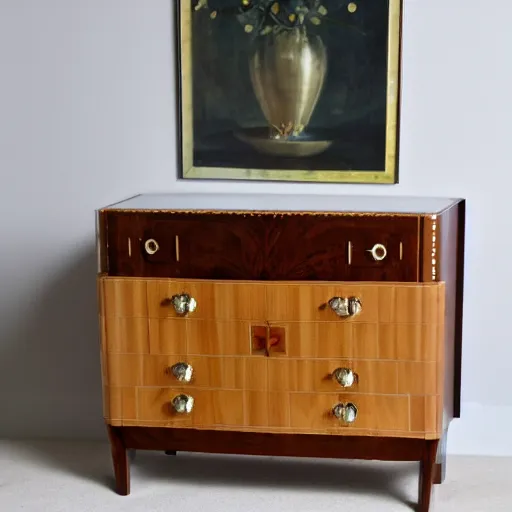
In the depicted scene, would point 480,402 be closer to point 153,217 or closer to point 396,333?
point 396,333

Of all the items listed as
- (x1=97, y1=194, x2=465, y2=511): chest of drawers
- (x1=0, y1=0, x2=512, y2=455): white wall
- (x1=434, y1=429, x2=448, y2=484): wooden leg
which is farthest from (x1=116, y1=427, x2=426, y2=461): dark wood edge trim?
(x1=0, y1=0, x2=512, y2=455): white wall

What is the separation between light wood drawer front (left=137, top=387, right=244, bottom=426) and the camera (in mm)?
2176

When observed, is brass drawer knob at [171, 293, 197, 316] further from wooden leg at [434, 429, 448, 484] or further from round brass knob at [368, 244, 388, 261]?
wooden leg at [434, 429, 448, 484]

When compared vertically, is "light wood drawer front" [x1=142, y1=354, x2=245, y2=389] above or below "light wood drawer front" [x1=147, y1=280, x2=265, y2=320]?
below

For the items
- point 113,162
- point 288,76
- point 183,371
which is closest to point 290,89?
point 288,76

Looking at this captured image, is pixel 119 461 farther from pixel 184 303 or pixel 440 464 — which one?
pixel 440 464

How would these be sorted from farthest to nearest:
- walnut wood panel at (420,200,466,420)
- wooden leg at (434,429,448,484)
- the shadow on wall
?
1. the shadow on wall
2. wooden leg at (434,429,448,484)
3. walnut wood panel at (420,200,466,420)

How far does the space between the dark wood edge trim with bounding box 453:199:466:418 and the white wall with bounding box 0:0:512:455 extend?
0.27ft

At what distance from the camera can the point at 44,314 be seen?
2.75m

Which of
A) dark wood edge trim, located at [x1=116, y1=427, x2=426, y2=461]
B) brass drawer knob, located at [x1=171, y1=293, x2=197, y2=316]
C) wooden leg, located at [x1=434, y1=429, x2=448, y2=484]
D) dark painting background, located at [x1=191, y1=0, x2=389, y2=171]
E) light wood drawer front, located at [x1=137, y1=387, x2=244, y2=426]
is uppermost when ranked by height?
dark painting background, located at [x1=191, y1=0, x2=389, y2=171]

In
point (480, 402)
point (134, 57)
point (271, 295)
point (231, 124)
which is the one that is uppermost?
point (134, 57)

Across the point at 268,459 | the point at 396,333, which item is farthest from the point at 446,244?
the point at 268,459

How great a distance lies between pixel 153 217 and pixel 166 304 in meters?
0.22

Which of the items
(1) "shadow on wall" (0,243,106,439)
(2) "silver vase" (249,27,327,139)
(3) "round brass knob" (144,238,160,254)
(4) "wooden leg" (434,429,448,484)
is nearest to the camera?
(3) "round brass knob" (144,238,160,254)
